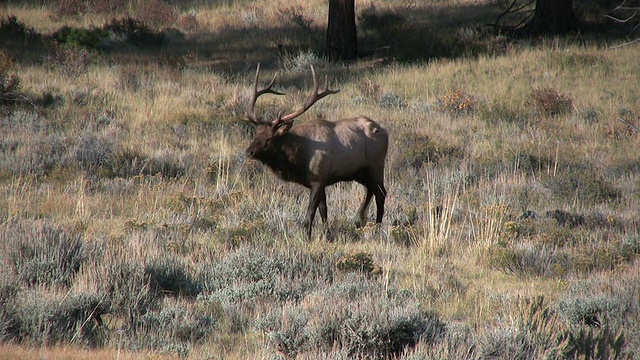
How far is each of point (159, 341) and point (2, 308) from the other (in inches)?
42.1

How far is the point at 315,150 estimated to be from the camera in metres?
8.91

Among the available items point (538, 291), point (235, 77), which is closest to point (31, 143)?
point (235, 77)

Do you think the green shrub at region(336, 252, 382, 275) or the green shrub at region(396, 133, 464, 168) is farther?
the green shrub at region(396, 133, 464, 168)

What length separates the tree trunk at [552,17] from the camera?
21.3 m

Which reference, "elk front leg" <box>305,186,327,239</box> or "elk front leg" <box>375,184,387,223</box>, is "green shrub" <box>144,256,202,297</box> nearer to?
"elk front leg" <box>305,186,327,239</box>

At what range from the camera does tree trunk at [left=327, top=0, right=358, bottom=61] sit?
20203 mm

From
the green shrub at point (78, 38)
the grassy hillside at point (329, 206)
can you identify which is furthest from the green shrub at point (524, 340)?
the green shrub at point (78, 38)

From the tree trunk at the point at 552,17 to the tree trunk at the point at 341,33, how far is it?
16.4 ft

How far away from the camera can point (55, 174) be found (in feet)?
35.0

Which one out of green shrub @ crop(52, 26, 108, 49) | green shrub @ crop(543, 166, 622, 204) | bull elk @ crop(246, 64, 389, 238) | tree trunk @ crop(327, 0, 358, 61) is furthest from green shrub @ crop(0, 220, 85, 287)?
green shrub @ crop(52, 26, 108, 49)

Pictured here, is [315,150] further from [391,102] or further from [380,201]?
[391,102]

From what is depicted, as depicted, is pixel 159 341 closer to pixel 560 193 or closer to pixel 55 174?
pixel 55 174

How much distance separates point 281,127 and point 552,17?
14.6 m

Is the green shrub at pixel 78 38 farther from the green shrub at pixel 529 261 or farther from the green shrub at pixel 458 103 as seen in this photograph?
the green shrub at pixel 529 261
